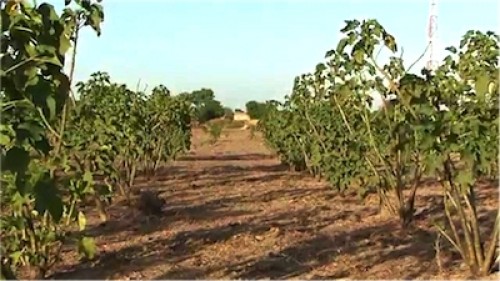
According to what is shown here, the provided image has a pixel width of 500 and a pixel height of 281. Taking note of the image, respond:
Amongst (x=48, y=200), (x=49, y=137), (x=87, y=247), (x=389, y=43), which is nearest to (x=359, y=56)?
(x=389, y=43)

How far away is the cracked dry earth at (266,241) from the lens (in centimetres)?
713

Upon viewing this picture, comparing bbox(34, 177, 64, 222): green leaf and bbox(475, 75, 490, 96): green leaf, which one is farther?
bbox(475, 75, 490, 96): green leaf

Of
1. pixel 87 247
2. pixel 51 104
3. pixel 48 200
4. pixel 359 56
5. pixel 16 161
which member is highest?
pixel 359 56

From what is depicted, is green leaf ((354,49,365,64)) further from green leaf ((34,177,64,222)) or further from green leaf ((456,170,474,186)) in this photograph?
green leaf ((34,177,64,222))

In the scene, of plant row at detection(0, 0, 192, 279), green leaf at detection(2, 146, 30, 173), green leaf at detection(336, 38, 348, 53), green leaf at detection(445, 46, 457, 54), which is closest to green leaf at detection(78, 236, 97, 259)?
plant row at detection(0, 0, 192, 279)

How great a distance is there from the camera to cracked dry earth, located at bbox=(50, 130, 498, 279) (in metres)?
7.13

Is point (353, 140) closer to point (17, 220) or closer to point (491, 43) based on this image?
point (491, 43)

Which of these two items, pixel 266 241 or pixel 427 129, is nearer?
pixel 427 129

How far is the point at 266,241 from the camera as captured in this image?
8.51 m

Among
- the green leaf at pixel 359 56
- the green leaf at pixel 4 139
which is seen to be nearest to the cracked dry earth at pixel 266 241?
the green leaf at pixel 359 56

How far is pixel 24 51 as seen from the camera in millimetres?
3240

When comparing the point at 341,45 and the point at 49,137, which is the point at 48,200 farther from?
the point at 341,45

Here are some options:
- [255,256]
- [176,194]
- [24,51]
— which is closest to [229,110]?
[176,194]

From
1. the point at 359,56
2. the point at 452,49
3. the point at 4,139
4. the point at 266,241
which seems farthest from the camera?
the point at 266,241
